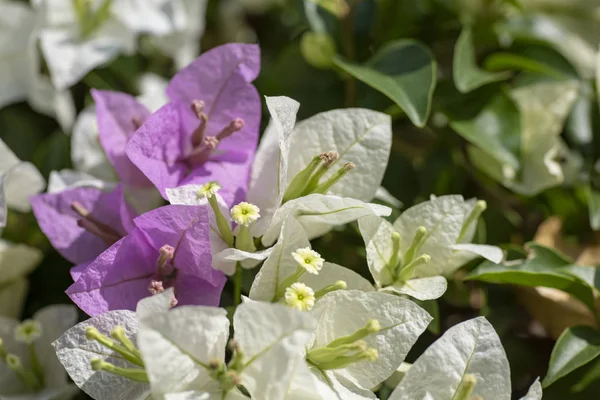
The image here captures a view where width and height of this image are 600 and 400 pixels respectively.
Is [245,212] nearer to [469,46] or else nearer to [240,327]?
[240,327]

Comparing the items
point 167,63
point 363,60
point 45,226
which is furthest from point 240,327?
point 167,63

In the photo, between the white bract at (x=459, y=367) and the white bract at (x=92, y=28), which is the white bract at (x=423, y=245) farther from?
the white bract at (x=92, y=28)

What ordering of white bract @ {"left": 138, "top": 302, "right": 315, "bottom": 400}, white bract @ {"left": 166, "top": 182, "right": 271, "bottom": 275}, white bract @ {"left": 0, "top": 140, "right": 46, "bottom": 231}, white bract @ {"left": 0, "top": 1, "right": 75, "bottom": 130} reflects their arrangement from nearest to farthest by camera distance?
white bract @ {"left": 138, "top": 302, "right": 315, "bottom": 400}, white bract @ {"left": 166, "top": 182, "right": 271, "bottom": 275}, white bract @ {"left": 0, "top": 140, "right": 46, "bottom": 231}, white bract @ {"left": 0, "top": 1, "right": 75, "bottom": 130}

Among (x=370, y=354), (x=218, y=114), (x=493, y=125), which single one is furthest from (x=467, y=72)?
(x=370, y=354)

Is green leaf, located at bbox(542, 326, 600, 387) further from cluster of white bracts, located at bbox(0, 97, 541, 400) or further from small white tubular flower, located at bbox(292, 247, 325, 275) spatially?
small white tubular flower, located at bbox(292, 247, 325, 275)

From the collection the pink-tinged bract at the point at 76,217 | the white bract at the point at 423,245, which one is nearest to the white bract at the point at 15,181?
the pink-tinged bract at the point at 76,217

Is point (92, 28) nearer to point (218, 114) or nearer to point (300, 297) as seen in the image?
point (218, 114)

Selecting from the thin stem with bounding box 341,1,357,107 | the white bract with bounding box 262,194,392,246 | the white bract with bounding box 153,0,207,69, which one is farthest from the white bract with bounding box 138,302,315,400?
the white bract with bounding box 153,0,207,69
